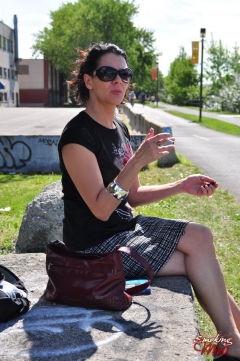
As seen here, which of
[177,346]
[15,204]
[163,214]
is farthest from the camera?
A: [15,204]

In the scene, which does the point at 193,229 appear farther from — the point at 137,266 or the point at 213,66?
the point at 213,66

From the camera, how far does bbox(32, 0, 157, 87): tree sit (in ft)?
245

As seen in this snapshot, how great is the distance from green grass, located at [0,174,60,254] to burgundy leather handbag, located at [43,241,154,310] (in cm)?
277

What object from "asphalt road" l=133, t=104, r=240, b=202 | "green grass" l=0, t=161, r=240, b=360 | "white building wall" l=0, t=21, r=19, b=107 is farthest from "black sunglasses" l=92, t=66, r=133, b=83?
"white building wall" l=0, t=21, r=19, b=107

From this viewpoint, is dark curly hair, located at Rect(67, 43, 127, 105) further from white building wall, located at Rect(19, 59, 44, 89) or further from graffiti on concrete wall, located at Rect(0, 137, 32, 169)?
white building wall, located at Rect(19, 59, 44, 89)

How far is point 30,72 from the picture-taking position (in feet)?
269

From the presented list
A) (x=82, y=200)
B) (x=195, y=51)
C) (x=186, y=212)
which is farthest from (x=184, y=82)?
(x=82, y=200)

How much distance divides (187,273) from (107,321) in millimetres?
570

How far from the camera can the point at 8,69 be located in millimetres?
70750

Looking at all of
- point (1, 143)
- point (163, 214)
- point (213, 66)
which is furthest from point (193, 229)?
point (213, 66)

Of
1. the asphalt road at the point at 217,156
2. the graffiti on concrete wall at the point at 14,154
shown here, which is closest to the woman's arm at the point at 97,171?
the asphalt road at the point at 217,156

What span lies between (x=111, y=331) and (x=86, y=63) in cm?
155

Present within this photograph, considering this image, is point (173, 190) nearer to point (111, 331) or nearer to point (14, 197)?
point (111, 331)

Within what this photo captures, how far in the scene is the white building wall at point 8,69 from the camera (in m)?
67.5
